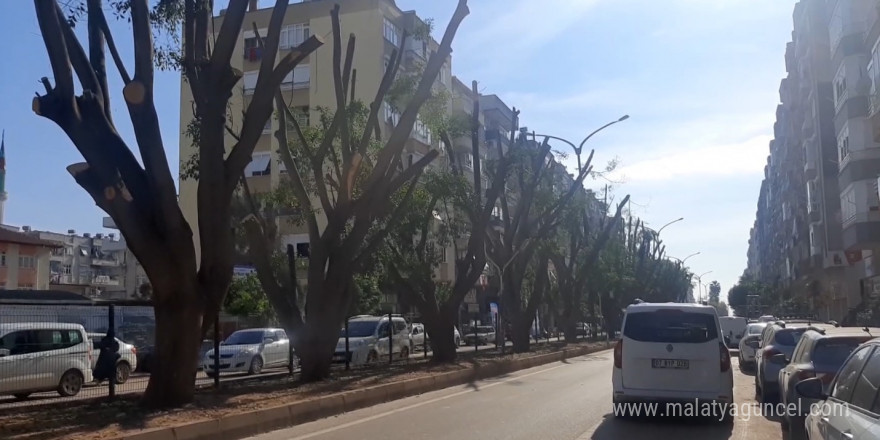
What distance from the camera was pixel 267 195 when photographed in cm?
2688

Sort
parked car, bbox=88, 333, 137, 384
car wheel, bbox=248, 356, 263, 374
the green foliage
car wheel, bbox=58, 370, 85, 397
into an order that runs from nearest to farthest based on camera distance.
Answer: car wheel, bbox=58, 370, 85, 397 → parked car, bbox=88, 333, 137, 384 → car wheel, bbox=248, 356, 263, 374 → the green foliage

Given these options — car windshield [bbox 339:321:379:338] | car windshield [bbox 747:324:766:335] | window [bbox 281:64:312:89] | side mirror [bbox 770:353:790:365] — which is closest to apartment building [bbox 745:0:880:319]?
car windshield [bbox 747:324:766:335]

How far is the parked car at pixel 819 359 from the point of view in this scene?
10.4m

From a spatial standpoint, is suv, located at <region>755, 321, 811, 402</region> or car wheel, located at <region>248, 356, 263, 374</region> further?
car wheel, located at <region>248, 356, 263, 374</region>

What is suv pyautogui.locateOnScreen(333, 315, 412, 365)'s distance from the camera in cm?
2986

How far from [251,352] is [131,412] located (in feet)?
50.1

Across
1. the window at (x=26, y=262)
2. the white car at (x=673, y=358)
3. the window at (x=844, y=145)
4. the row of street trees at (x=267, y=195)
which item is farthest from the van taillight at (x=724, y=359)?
the window at (x=26, y=262)

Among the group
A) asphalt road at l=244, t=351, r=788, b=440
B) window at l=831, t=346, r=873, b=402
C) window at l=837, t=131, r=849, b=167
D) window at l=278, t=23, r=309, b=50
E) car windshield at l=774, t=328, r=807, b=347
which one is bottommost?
asphalt road at l=244, t=351, r=788, b=440

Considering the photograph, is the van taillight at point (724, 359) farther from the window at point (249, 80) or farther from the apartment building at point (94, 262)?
the apartment building at point (94, 262)

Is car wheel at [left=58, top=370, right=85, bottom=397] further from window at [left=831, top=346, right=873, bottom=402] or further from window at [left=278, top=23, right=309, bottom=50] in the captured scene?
window at [left=278, top=23, right=309, bottom=50]

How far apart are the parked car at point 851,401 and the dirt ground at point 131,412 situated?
25.5 ft

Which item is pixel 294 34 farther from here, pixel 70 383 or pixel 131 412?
pixel 131 412

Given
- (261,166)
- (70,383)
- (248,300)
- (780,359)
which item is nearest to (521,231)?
(248,300)

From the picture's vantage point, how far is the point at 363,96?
5166 cm
